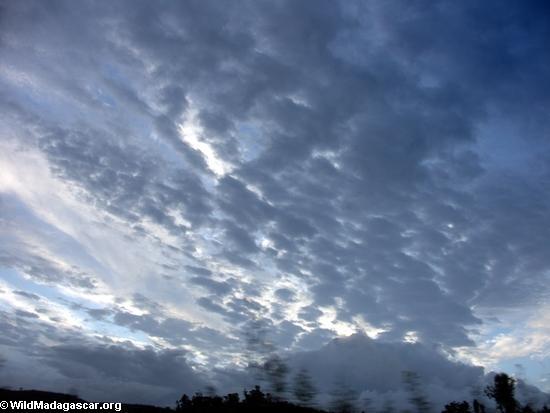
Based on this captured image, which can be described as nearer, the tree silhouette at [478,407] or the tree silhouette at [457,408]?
the tree silhouette at [478,407]

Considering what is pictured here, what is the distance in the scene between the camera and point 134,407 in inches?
915

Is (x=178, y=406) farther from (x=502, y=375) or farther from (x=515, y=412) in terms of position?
(x=502, y=375)

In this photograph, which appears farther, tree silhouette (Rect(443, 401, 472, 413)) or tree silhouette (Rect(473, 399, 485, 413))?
tree silhouette (Rect(443, 401, 472, 413))

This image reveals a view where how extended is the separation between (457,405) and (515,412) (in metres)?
13.4

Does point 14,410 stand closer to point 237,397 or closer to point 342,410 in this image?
point 237,397

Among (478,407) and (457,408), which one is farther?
(457,408)

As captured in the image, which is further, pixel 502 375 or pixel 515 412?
pixel 502 375

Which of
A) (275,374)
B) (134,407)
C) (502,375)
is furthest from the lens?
(502,375)

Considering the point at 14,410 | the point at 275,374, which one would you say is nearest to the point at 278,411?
the point at 275,374

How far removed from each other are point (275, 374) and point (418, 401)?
17.6 ft

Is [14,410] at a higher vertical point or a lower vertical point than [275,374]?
lower

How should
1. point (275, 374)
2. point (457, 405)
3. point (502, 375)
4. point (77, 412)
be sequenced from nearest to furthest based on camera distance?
1. point (275, 374)
2. point (77, 412)
3. point (457, 405)
4. point (502, 375)

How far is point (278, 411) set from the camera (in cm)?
1384

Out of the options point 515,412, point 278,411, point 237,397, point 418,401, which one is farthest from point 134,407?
point 515,412
